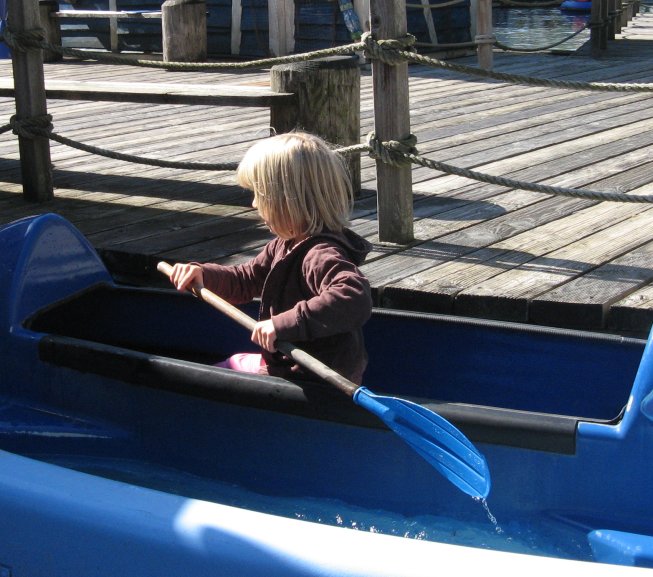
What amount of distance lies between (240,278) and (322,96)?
5.76 feet

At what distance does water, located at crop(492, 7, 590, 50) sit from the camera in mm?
13812

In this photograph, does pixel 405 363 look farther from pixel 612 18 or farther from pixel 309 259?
pixel 612 18

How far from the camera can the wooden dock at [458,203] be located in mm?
3510

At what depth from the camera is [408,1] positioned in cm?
1073

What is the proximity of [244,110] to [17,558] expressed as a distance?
18.7 feet

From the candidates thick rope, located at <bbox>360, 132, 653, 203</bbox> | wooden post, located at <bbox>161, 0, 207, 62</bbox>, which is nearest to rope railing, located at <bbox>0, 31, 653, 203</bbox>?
thick rope, located at <bbox>360, 132, 653, 203</bbox>

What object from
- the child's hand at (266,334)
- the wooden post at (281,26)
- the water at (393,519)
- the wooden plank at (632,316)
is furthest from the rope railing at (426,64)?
the wooden post at (281,26)

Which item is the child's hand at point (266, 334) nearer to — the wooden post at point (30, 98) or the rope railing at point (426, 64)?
the rope railing at point (426, 64)

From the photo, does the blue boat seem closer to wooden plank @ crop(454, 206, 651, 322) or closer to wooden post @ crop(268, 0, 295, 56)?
wooden plank @ crop(454, 206, 651, 322)

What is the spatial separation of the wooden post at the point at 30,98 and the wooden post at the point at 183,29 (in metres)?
5.13

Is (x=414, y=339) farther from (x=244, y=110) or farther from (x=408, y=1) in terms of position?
(x=408, y=1)

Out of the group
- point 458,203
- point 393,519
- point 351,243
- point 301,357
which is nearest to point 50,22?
point 458,203

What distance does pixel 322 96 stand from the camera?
4570 mm

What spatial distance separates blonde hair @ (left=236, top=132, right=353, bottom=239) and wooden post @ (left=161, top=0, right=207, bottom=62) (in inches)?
289
